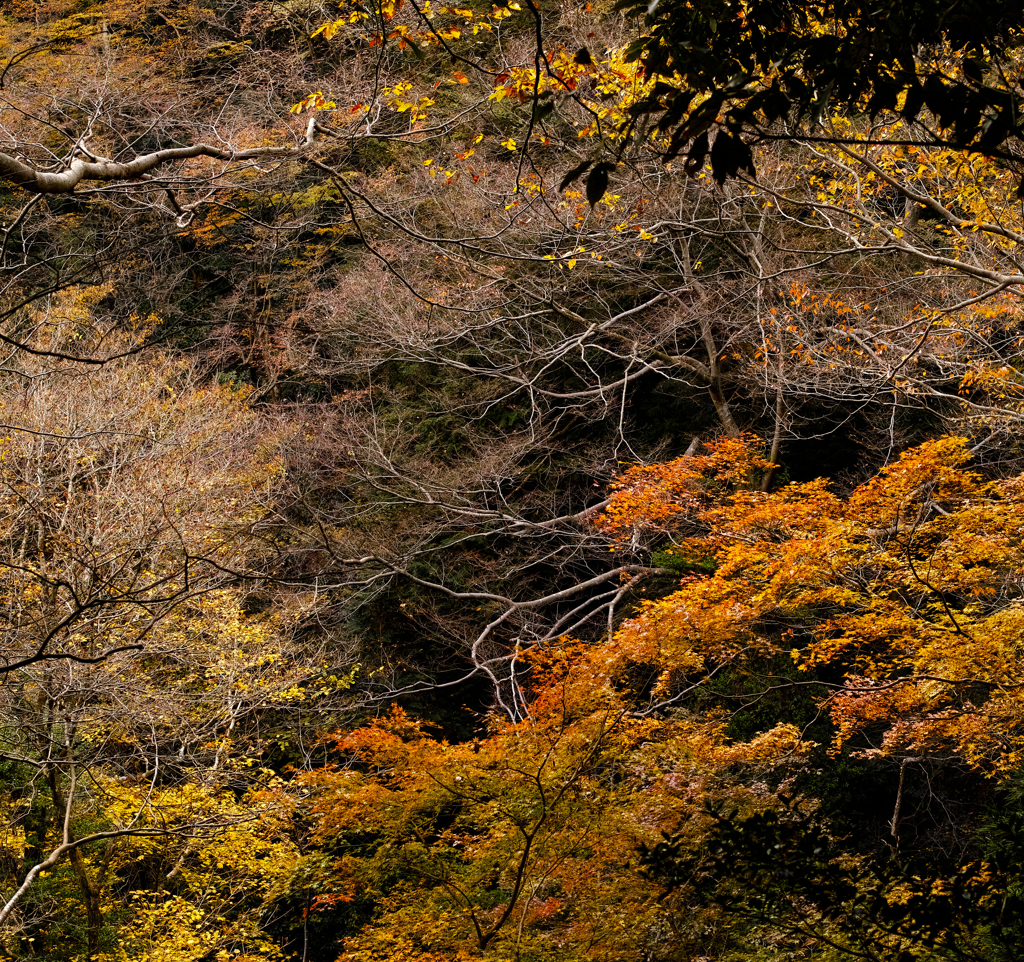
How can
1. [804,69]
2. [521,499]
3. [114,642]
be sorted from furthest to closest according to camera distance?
[521,499]
[114,642]
[804,69]

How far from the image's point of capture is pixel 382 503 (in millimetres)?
12062

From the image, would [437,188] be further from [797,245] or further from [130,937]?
[130,937]

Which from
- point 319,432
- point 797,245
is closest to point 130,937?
point 319,432

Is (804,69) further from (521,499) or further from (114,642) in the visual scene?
(521,499)

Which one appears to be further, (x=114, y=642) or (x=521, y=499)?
(x=521, y=499)

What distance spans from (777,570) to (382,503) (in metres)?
6.26

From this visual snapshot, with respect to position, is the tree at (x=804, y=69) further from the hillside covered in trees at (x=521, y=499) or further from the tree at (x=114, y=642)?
the tree at (x=114, y=642)

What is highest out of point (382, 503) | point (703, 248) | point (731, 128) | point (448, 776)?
point (731, 128)

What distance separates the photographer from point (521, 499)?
43.0ft

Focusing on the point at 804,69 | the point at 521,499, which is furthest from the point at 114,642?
the point at 804,69

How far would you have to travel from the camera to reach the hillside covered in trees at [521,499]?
2.69m

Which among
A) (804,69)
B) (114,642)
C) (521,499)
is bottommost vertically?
(521,499)

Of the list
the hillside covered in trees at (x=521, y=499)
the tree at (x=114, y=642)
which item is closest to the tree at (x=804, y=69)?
the hillside covered in trees at (x=521, y=499)

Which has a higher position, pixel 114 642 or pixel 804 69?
pixel 804 69
